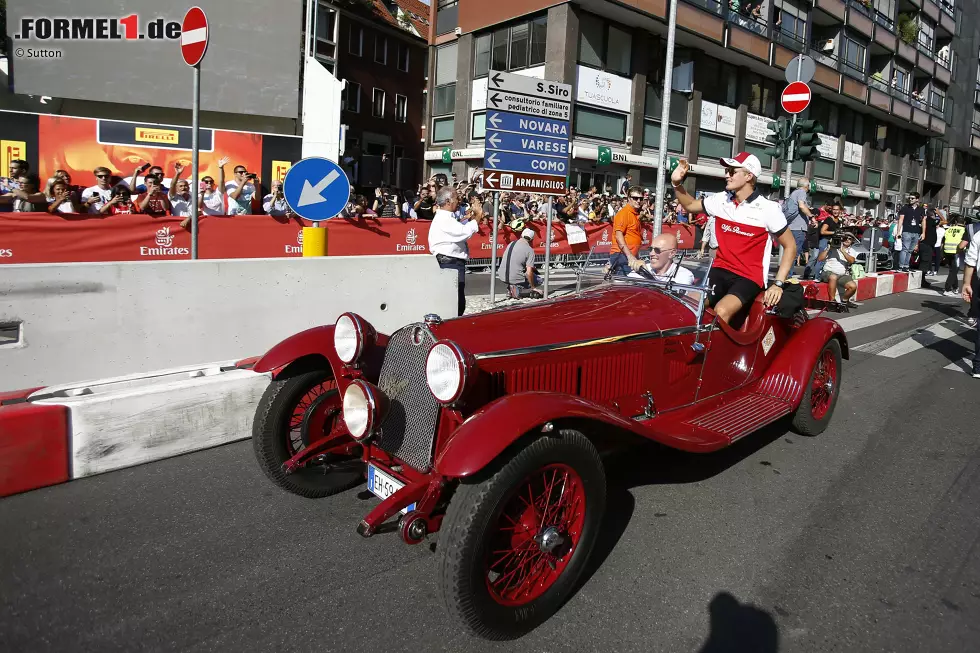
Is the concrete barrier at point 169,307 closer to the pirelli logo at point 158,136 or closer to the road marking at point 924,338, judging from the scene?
the road marking at point 924,338

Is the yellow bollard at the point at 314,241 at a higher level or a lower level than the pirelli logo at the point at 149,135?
lower

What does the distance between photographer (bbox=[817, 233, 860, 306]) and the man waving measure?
7194mm

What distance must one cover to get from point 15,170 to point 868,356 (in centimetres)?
1194

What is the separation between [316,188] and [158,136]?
9.92 m

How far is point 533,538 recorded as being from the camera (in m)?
2.68

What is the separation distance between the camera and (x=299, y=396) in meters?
3.53

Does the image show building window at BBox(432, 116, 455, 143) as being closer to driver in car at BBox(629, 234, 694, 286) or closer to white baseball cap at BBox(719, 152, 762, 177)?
white baseball cap at BBox(719, 152, 762, 177)

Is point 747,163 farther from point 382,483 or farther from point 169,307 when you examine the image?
point 169,307

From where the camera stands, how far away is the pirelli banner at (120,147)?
13133mm

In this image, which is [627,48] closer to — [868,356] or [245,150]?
[245,150]

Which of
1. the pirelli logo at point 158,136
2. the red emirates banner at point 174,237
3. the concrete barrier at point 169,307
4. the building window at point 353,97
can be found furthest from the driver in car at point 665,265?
the building window at point 353,97

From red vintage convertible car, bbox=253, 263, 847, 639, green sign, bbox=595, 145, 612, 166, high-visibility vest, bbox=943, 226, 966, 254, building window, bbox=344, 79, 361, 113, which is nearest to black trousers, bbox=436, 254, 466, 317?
red vintage convertible car, bbox=253, 263, 847, 639

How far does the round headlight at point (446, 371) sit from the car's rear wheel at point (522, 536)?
37 centimetres

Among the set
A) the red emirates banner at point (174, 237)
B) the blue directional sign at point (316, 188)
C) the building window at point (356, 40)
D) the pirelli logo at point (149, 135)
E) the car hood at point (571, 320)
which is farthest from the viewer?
the building window at point (356, 40)
